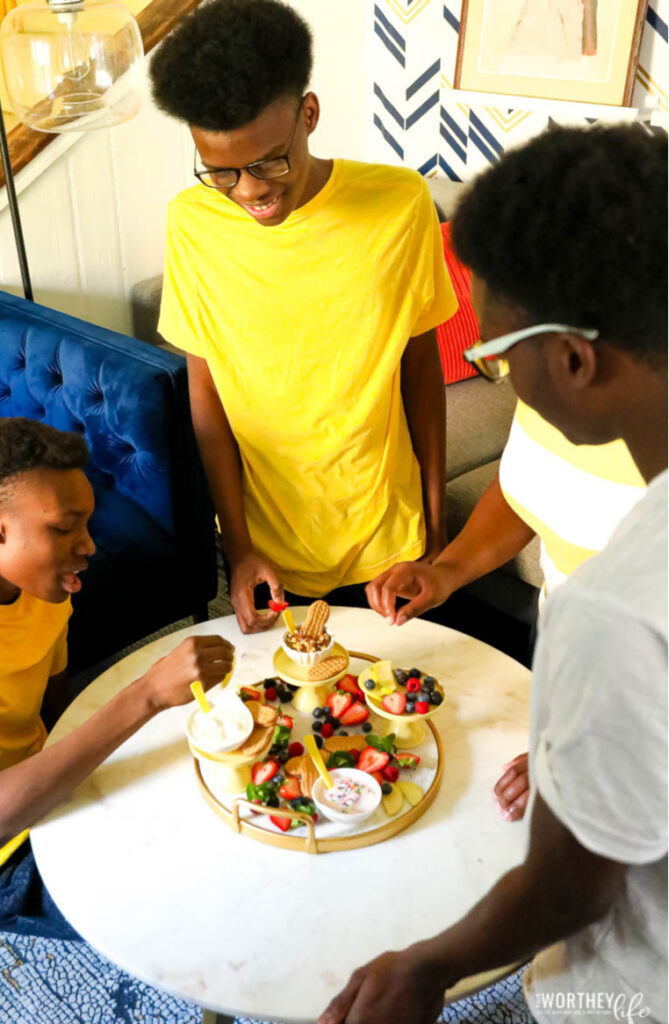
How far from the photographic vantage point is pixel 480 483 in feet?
8.77

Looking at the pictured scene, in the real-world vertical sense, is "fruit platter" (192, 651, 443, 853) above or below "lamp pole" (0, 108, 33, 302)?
below

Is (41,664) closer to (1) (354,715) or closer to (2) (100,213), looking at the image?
(1) (354,715)

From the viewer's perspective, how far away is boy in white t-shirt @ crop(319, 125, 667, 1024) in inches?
23.4

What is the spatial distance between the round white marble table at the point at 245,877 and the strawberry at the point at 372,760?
97mm

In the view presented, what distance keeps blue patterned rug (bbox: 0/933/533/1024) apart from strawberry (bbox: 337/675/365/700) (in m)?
0.65

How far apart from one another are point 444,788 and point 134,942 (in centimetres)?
49

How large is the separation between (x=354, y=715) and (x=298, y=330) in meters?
0.69

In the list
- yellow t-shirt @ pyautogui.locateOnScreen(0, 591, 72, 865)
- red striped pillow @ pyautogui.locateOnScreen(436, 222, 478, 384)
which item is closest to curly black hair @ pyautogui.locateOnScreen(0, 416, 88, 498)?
yellow t-shirt @ pyautogui.locateOnScreen(0, 591, 72, 865)

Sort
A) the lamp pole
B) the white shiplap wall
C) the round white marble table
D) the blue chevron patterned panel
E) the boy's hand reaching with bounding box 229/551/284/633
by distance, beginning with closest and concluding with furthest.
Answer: the round white marble table → the boy's hand reaching with bounding box 229/551/284/633 → the lamp pole → the white shiplap wall → the blue chevron patterned panel

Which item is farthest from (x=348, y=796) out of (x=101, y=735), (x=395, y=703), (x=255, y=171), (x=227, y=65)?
(x=227, y=65)

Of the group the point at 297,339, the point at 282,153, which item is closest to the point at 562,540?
the point at 297,339

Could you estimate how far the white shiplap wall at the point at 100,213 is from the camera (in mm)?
2824

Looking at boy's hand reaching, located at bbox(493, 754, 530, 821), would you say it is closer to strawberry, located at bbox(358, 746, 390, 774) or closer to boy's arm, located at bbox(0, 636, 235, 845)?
strawberry, located at bbox(358, 746, 390, 774)

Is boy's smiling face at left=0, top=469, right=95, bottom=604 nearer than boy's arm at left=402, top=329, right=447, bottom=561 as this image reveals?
Yes
